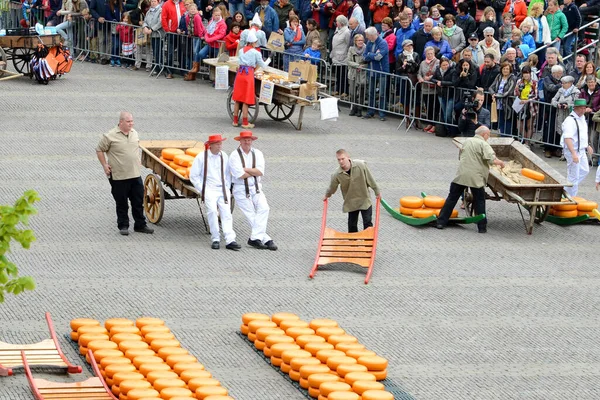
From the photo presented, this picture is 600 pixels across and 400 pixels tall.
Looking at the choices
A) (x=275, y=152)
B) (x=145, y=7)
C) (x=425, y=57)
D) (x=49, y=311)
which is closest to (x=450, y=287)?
(x=49, y=311)

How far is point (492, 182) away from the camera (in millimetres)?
19609

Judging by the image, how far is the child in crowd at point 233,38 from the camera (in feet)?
92.5

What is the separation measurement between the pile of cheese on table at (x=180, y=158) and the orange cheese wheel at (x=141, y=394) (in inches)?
256

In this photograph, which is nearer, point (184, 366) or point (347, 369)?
point (184, 366)

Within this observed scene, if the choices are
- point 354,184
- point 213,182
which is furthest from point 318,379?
point 213,182

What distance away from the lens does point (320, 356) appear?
13242mm

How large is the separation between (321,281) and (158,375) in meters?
4.41

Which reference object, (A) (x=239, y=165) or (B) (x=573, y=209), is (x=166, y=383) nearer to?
(A) (x=239, y=165)

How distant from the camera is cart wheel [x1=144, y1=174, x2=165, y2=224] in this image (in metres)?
18.5

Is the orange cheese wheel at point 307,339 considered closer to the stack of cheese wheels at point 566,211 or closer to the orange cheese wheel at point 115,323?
the orange cheese wheel at point 115,323

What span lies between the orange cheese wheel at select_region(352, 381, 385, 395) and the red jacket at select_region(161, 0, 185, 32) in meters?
19.1

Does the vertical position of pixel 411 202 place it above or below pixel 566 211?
above

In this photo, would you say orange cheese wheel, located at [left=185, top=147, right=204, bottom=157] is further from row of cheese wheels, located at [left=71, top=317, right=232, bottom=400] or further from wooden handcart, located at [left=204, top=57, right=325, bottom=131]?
wooden handcart, located at [left=204, top=57, right=325, bottom=131]

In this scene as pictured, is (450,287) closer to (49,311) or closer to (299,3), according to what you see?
(49,311)
